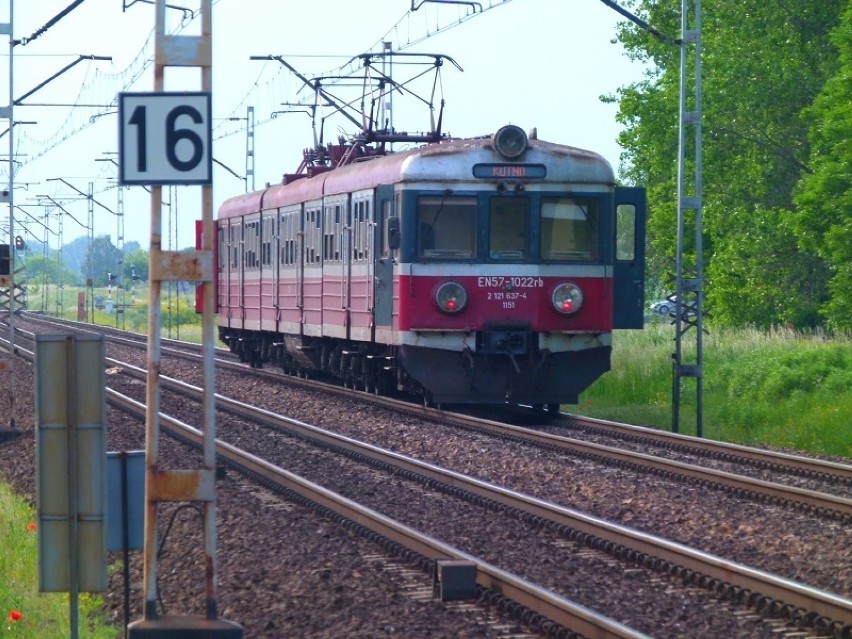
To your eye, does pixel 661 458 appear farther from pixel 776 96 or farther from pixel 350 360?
pixel 776 96

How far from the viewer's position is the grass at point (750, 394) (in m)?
17.5

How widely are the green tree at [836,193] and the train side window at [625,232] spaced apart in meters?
14.5

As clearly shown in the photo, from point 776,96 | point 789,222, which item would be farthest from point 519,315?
point 776,96

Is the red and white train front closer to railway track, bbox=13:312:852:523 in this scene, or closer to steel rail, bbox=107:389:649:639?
railway track, bbox=13:312:852:523

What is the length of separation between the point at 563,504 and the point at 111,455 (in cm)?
549

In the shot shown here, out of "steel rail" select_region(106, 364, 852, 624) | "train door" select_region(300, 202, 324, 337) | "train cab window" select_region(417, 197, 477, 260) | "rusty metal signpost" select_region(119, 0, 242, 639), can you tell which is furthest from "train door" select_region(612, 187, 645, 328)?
"rusty metal signpost" select_region(119, 0, 242, 639)

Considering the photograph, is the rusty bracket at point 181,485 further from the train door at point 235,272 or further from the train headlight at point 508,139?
the train door at point 235,272

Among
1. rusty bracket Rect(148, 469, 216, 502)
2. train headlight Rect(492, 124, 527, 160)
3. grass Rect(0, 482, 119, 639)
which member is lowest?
grass Rect(0, 482, 119, 639)

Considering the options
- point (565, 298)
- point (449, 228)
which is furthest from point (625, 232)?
point (449, 228)

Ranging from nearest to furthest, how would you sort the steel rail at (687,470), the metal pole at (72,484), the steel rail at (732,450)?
the metal pole at (72,484)
the steel rail at (687,470)
the steel rail at (732,450)

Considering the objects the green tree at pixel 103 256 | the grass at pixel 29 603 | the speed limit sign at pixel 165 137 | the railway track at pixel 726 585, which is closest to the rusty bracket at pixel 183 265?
the speed limit sign at pixel 165 137

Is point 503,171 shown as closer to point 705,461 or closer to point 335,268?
point 335,268

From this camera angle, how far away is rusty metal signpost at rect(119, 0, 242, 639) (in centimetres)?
683

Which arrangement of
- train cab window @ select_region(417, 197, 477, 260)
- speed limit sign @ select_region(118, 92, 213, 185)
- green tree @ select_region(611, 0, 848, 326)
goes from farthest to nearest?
green tree @ select_region(611, 0, 848, 326) → train cab window @ select_region(417, 197, 477, 260) → speed limit sign @ select_region(118, 92, 213, 185)
